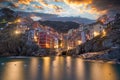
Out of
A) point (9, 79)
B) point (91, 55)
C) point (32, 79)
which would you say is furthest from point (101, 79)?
point (91, 55)

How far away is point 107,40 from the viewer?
170 metres

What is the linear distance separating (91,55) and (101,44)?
2329cm

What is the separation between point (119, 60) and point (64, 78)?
247ft

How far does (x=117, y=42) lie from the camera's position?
6240 inches

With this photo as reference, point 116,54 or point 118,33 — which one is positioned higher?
point 118,33

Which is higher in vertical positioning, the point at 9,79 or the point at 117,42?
the point at 117,42

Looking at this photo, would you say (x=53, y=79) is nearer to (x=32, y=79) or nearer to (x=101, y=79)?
(x=32, y=79)

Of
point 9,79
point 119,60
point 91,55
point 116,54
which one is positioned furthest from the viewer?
point 91,55

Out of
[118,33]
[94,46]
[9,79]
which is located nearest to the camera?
[9,79]

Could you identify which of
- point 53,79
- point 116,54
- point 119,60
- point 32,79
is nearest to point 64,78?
point 53,79

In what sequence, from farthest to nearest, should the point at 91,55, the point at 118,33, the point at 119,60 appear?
the point at 118,33, the point at 91,55, the point at 119,60

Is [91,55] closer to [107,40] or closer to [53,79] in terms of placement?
[107,40]

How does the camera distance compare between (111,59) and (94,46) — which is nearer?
(111,59)

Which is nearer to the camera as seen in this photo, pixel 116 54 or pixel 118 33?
pixel 116 54
